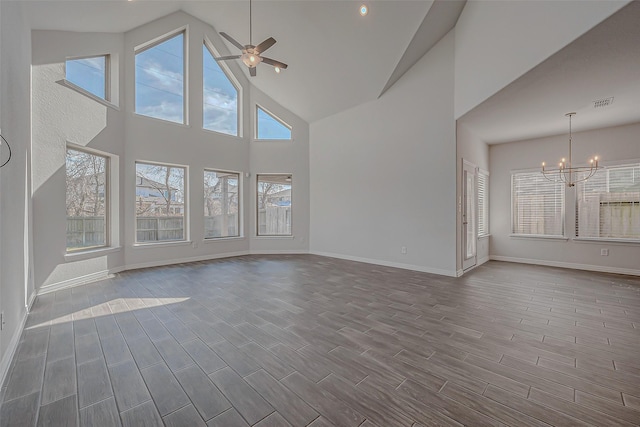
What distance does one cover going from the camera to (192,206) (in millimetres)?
6137

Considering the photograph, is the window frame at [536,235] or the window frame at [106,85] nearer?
the window frame at [106,85]

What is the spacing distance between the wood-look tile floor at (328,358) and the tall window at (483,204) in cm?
223

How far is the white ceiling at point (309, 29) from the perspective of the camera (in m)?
4.02

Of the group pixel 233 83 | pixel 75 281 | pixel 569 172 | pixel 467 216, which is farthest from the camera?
pixel 233 83

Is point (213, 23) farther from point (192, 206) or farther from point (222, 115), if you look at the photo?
point (192, 206)

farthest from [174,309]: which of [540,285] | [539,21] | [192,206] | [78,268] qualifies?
[540,285]

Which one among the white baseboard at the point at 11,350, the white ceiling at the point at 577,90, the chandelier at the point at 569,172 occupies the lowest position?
the white baseboard at the point at 11,350

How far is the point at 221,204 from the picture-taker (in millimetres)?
6805

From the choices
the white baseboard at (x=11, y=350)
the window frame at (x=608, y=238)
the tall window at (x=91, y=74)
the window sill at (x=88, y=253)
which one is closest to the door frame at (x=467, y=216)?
the window frame at (x=608, y=238)

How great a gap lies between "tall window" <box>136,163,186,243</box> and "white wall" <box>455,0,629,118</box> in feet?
19.4

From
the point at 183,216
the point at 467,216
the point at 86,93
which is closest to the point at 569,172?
the point at 467,216

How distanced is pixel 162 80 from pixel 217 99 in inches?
49.2

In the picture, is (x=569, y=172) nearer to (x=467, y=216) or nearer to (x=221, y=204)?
(x=467, y=216)

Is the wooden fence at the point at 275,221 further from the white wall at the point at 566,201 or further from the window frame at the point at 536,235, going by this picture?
the window frame at the point at 536,235
